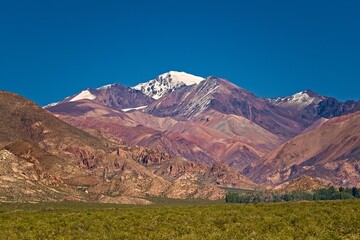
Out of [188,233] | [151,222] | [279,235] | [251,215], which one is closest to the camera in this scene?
[279,235]

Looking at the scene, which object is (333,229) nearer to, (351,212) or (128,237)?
(351,212)

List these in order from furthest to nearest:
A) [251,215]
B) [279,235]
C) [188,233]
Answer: [251,215] < [188,233] < [279,235]

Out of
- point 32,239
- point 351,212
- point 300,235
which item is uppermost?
point 351,212

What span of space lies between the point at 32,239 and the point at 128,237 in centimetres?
779

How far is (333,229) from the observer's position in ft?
163

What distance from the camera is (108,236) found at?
1855 inches

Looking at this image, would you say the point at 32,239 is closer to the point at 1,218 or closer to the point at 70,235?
the point at 70,235

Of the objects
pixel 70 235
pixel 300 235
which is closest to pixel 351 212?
pixel 300 235

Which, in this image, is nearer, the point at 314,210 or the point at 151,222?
the point at 151,222

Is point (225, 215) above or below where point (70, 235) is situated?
above

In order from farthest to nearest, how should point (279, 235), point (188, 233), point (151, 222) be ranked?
point (151, 222) < point (188, 233) < point (279, 235)

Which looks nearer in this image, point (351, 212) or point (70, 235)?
point (70, 235)

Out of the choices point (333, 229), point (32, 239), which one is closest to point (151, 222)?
point (32, 239)

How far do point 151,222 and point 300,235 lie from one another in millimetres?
15813
